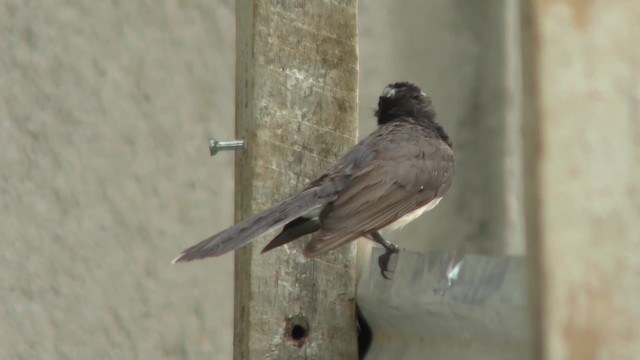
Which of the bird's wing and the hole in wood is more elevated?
the bird's wing

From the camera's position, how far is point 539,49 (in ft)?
4.08

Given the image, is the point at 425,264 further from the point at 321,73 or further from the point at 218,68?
the point at 218,68

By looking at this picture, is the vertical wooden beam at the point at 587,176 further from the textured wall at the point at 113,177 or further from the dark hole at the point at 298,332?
the textured wall at the point at 113,177

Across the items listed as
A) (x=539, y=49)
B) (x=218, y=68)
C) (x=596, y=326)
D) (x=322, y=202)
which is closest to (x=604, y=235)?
(x=596, y=326)

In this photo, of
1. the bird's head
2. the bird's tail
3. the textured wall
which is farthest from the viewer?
the bird's head

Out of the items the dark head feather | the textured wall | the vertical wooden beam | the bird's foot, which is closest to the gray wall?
the textured wall

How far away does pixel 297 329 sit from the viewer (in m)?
2.70

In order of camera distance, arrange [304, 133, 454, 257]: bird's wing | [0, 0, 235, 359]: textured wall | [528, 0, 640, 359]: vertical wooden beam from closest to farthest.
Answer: [528, 0, 640, 359]: vertical wooden beam → [304, 133, 454, 257]: bird's wing → [0, 0, 235, 359]: textured wall

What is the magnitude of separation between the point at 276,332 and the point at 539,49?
151 centimetres

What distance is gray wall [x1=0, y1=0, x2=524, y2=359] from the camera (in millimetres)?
3998

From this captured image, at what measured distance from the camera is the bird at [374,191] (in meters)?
2.66

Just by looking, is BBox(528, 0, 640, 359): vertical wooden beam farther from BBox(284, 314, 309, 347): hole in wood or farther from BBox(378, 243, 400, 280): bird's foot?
BBox(284, 314, 309, 347): hole in wood

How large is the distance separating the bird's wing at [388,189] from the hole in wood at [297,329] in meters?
0.18

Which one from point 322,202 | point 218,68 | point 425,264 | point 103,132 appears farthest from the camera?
point 218,68
